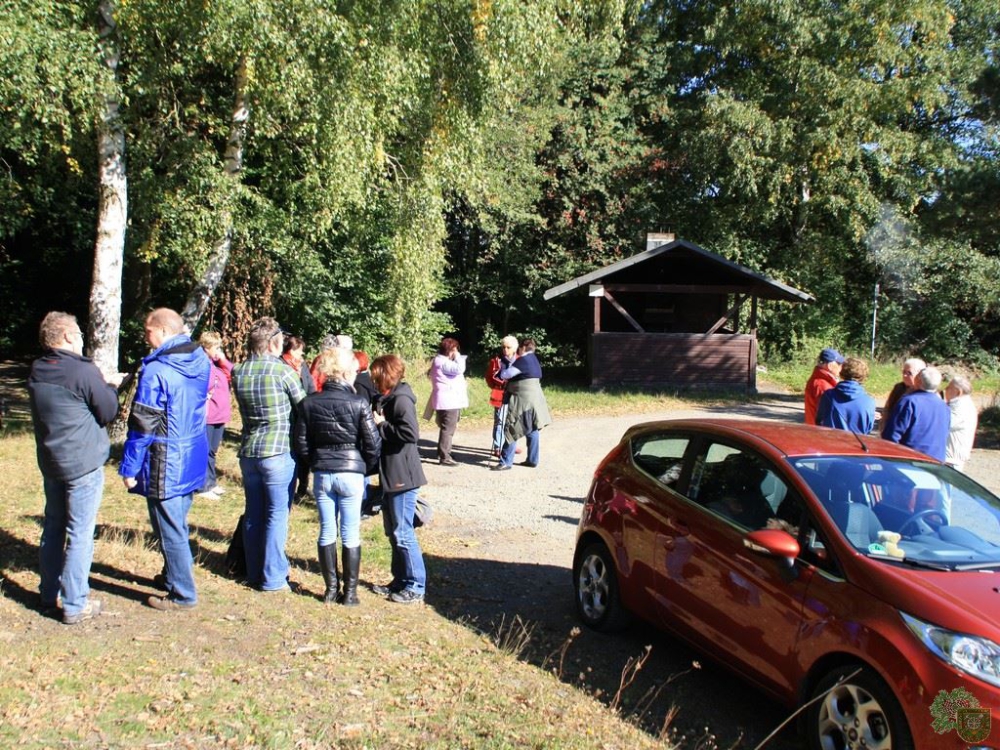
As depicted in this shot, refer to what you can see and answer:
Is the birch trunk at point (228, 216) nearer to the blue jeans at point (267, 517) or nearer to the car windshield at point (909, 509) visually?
the blue jeans at point (267, 517)

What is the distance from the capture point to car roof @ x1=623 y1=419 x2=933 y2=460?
478 cm

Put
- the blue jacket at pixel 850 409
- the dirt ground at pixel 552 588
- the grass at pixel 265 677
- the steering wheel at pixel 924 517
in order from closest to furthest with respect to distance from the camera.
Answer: the grass at pixel 265 677, the steering wheel at pixel 924 517, the dirt ground at pixel 552 588, the blue jacket at pixel 850 409

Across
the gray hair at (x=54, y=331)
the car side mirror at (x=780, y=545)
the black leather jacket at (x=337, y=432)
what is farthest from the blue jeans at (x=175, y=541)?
the car side mirror at (x=780, y=545)

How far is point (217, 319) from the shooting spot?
18391 mm

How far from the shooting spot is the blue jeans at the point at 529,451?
11.5 m

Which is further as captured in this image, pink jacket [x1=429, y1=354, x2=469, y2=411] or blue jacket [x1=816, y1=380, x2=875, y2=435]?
pink jacket [x1=429, y1=354, x2=469, y2=411]

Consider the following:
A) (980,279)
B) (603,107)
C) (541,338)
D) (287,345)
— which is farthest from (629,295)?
(287,345)

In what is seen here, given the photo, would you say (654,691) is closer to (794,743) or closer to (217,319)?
(794,743)

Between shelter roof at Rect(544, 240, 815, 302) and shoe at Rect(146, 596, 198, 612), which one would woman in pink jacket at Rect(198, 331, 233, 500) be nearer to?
shoe at Rect(146, 596, 198, 612)

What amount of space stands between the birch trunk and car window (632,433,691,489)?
8104 millimetres

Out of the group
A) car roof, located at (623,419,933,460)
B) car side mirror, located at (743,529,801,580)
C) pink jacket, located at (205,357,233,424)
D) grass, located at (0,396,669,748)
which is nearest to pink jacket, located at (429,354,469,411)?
pink jacket, located at (205,357,233,424)

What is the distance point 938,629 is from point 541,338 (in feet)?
85.6

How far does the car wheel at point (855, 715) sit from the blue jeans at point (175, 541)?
363 cm

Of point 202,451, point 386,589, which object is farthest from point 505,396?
point 202,451
